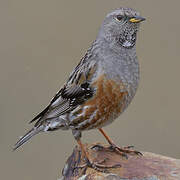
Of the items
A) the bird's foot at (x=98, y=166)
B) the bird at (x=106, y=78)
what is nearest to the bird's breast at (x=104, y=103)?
the bird at (x=106, y=78)

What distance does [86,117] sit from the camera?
7887 mm

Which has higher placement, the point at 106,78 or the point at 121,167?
the point at 106,78

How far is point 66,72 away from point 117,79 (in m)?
3.78

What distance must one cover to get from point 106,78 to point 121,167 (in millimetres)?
1060

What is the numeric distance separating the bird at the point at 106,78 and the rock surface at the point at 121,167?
0.54ft

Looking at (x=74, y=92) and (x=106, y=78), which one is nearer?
(x=106, y=78)

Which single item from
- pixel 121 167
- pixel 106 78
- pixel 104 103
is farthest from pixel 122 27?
pixel 121 167

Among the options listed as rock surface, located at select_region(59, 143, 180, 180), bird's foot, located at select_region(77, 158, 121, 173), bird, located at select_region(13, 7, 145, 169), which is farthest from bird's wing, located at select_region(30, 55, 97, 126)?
bird's foot, located at select_region(77, 158, 121, 173)

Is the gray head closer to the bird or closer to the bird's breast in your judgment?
the bird

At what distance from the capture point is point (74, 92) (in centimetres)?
796

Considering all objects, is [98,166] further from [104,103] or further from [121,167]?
[104,103]

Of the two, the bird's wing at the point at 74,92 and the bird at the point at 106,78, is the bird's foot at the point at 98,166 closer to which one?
the bird at the point at 106,78

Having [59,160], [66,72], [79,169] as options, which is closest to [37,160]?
[59,160]

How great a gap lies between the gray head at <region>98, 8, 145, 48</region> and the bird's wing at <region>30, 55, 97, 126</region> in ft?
1.24
